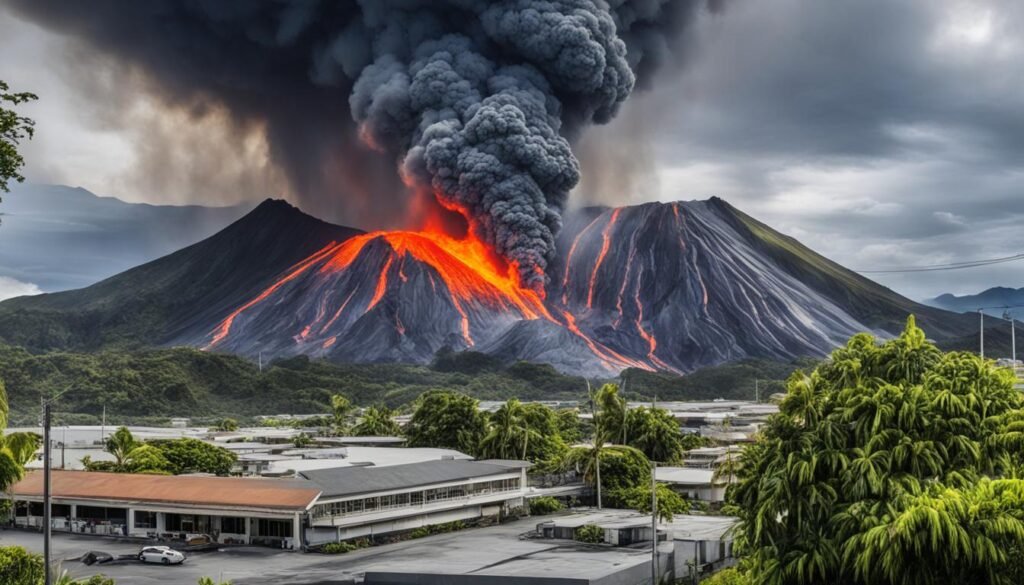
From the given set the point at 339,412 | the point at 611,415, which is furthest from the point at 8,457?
the point at 339,412

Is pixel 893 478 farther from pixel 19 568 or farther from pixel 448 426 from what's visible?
pixel 448 426

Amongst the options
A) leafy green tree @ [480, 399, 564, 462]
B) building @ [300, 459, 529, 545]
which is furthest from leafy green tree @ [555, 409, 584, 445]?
building @ [300, 459, 529, 545]

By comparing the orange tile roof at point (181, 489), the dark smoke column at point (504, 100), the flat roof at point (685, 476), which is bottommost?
the flat roof at point (685, 476)

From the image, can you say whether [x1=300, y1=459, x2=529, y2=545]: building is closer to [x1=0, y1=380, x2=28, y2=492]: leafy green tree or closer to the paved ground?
the paved ground

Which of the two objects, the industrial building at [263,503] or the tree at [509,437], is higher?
the tree at [509,437]

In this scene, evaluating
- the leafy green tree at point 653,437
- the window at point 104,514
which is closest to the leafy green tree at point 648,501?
the leafy green tree at point 653,437

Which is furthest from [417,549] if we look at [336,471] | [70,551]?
[70,551]

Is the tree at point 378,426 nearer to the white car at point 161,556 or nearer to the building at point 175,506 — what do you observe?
the building at point 175,506
